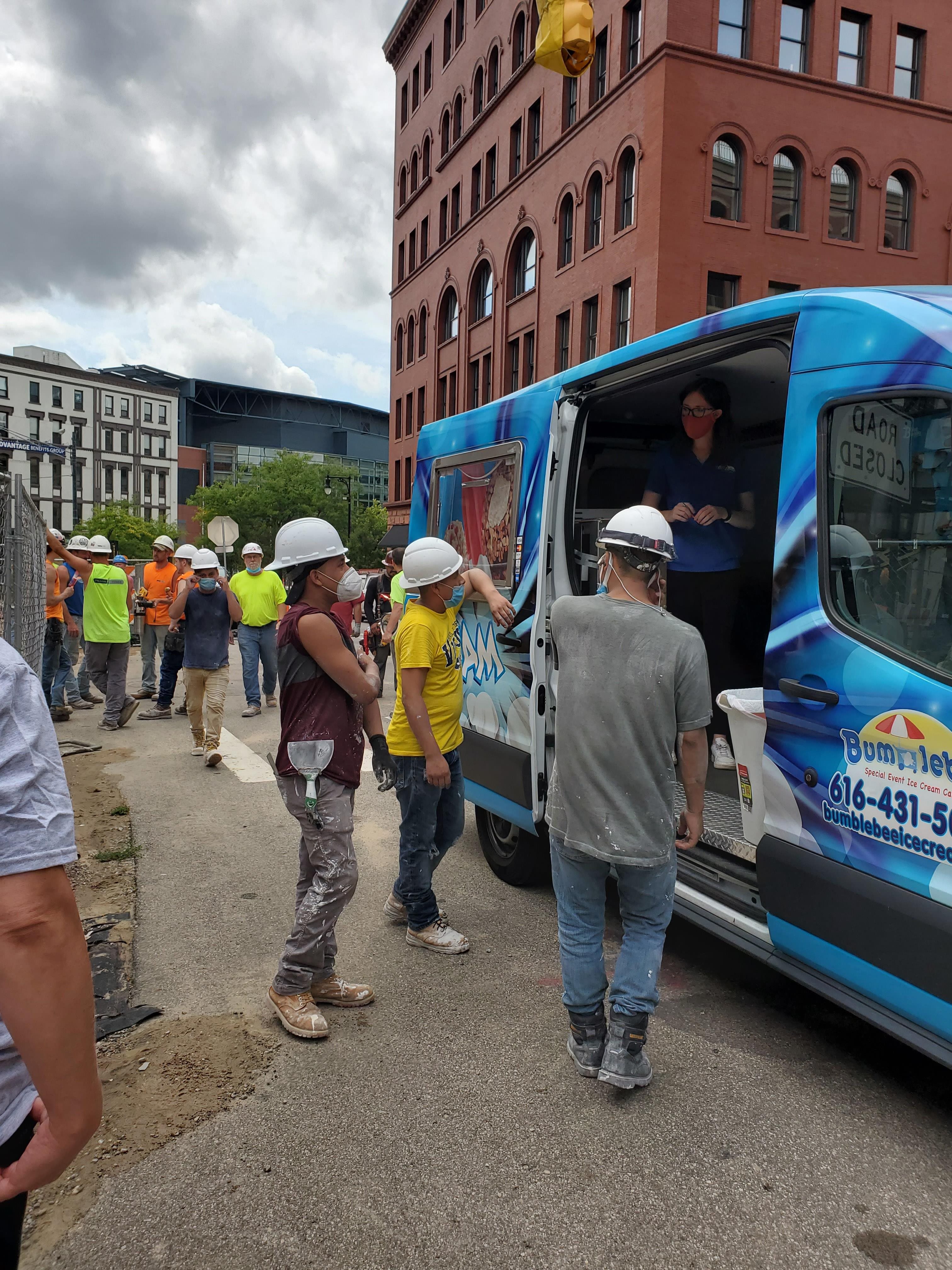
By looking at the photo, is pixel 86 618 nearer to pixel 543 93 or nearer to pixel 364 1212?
pixel 364 1212

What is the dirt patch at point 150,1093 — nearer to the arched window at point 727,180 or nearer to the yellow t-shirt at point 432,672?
the yellow t-shirt at point 432,672

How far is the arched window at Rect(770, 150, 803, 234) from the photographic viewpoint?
24531 mm

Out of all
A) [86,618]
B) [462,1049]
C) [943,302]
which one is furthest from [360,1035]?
[86,618]

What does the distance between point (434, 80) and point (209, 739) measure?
39.2 m

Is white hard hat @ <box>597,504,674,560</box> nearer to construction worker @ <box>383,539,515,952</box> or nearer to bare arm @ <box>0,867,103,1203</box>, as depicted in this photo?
construction worker @ <box>383,539,515,952</box>

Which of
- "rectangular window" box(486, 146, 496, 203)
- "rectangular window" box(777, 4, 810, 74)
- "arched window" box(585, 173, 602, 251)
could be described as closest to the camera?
"rectangular window" box(777, 4, 810, 74)

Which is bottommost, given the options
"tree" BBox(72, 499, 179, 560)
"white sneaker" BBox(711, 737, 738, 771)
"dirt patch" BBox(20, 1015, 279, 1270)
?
"dirt patch" BBox(20, 1015, 279, 1270)

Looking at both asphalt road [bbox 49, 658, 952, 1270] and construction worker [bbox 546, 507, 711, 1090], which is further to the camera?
construction worker [bbox 546, 507, 711, 1090]

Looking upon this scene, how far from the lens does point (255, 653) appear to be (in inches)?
423

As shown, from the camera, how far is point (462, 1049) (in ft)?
11.1

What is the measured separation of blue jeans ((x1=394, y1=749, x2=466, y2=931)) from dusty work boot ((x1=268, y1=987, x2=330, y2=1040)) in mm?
767

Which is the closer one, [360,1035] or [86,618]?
[360,1035]

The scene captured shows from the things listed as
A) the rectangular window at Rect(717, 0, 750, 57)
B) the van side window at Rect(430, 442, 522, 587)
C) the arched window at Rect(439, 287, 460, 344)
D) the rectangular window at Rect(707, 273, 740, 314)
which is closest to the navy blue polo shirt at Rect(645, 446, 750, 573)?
Result: the van side window at Rect(430, 442, 522, 587)

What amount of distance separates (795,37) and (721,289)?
23.2 ft
